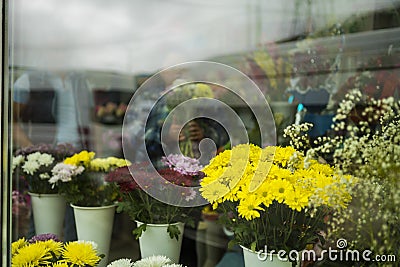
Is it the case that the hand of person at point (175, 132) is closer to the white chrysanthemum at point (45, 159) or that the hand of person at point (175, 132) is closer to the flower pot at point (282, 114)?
the flower pot at point (282, 114)

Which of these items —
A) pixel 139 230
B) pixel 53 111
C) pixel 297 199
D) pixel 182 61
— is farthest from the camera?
pixel 53 111

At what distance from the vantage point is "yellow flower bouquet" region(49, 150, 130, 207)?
1.31m

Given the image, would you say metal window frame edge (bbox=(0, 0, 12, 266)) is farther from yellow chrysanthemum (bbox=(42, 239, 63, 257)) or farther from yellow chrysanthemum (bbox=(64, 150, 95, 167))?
yellow chrysanthemum (bbox=(64, 150, 95, 167))

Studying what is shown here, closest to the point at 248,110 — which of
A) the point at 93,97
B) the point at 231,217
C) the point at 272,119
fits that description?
the point at 272,119

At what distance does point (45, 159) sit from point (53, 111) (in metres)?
0.66

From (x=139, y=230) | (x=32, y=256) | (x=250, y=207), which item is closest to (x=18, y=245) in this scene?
(x=32, y=256)

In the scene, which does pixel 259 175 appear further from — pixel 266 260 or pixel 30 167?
pixel 30 167

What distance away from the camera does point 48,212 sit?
1391mm

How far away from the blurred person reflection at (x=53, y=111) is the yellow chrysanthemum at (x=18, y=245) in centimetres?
16

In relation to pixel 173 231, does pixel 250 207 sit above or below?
above

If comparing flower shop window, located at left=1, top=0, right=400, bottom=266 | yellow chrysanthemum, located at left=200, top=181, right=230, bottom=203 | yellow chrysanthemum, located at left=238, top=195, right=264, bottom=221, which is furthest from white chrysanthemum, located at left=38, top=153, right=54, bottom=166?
yellow chrysanthemum, located at left=238, top=195, right=264, bottom=221

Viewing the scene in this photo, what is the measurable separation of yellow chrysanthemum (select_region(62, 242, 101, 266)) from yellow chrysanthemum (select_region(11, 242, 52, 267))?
4 cm

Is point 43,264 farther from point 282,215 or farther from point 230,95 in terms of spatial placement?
point 230,95

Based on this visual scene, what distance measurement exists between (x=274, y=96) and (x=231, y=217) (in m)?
0.61
